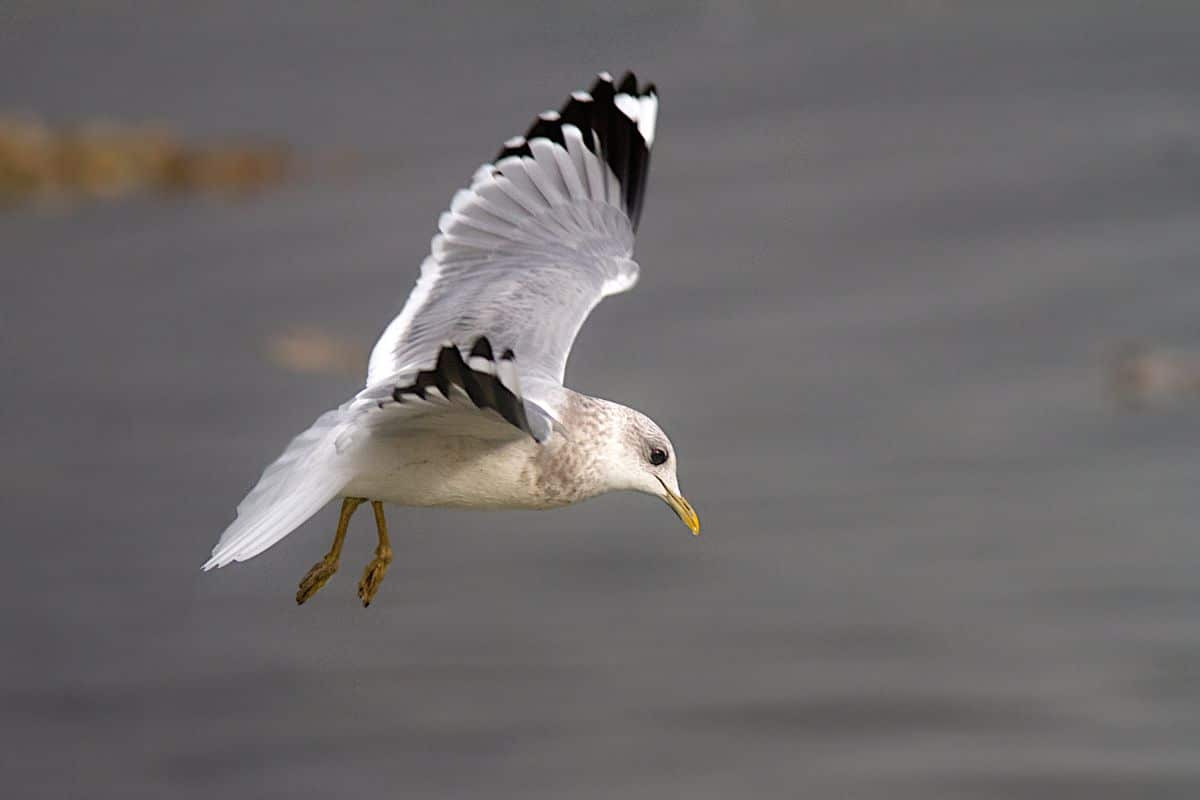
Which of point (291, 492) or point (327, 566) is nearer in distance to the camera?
point (291, 492)

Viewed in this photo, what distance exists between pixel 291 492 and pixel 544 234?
1770mm

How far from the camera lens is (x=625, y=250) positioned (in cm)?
648

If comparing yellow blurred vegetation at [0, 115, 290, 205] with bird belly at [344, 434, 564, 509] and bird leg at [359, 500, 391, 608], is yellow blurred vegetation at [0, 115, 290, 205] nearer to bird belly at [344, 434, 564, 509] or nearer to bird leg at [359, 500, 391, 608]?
bird leg at [359, 500, 391, 608]

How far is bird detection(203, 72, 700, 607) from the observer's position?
486 centimetres

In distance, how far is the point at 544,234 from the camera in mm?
6465

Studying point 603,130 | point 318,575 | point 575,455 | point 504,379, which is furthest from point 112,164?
point 504,379

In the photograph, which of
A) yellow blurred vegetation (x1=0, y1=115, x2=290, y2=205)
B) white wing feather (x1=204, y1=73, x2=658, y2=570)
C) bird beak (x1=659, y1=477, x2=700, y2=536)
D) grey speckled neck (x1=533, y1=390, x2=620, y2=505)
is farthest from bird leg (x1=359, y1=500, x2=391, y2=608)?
yellow blurred vegetation (x1=0, y1=115, x2=290, y2=205)

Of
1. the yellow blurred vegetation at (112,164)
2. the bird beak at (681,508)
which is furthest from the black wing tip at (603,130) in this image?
the yellow blurred vegetation at (112,164)

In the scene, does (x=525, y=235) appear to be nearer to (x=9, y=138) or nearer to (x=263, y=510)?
(x=263, y=510)

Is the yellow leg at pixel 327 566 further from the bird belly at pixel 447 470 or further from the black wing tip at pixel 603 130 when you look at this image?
the black wing tip at pixel 603 130

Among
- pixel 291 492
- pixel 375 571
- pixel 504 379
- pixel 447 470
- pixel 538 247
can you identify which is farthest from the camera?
pixel 538 247

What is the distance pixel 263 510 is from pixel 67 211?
13364 mm

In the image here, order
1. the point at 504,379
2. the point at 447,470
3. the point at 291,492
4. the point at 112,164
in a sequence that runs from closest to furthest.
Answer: the point at 504,379, the point at 291,492, the point at 447,470, the point at 112,164

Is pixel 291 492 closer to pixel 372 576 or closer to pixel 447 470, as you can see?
pixel 447 470
